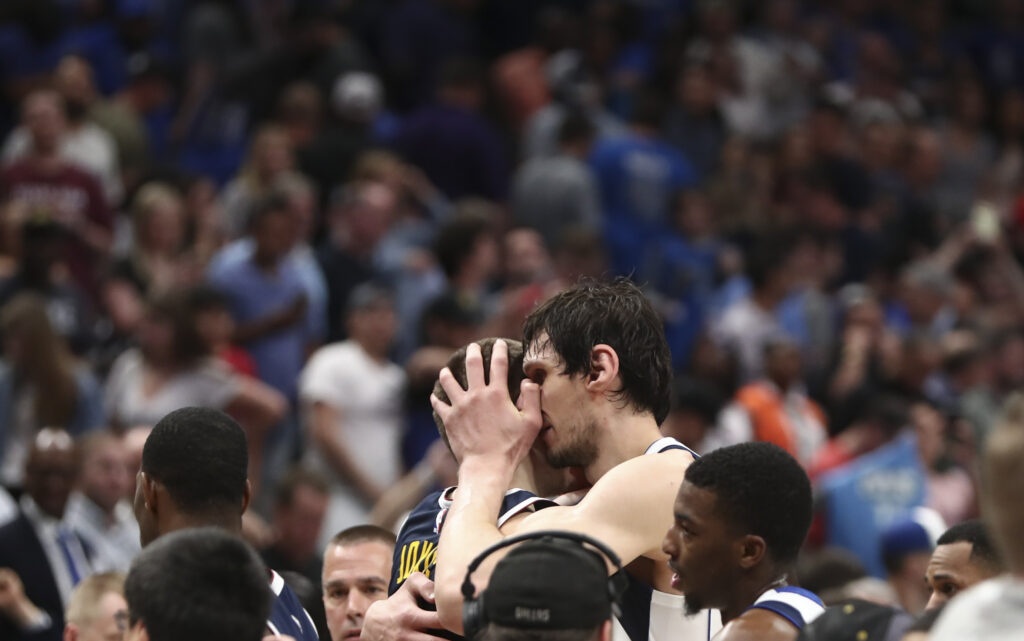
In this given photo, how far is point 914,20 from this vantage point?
58.0ft

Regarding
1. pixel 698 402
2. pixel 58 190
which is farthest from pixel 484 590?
pixel 58 190

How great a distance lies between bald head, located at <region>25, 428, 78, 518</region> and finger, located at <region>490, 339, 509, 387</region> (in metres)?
3.66

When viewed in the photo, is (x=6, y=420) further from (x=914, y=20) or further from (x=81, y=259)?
(x=914, y=20)

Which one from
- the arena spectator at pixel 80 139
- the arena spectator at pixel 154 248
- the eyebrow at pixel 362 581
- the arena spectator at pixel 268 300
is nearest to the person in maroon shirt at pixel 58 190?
the arena spectator at pixel 154 248

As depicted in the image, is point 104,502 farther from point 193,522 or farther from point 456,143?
point 456,143

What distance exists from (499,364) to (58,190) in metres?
7.16

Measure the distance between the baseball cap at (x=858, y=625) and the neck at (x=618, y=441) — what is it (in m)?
0.91

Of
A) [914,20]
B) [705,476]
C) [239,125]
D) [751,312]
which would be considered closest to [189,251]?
[239,125]

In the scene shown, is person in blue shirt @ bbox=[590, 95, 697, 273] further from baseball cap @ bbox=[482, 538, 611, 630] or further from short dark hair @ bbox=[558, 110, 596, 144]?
baseball cap @ bbox=[482, 538, 611, 630]

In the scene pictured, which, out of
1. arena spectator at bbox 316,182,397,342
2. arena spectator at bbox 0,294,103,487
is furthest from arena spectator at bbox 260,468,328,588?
arena spectator at bbox 316,182,397,342

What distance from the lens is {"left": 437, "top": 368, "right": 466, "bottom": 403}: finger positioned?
159 inches

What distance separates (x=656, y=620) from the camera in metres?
3.95

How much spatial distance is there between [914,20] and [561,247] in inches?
336

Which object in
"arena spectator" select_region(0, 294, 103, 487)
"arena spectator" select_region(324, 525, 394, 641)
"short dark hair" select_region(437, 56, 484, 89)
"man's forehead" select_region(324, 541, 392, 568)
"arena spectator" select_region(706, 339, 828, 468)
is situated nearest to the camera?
"arena spectator" select_region(324, 525, 394, 641)
